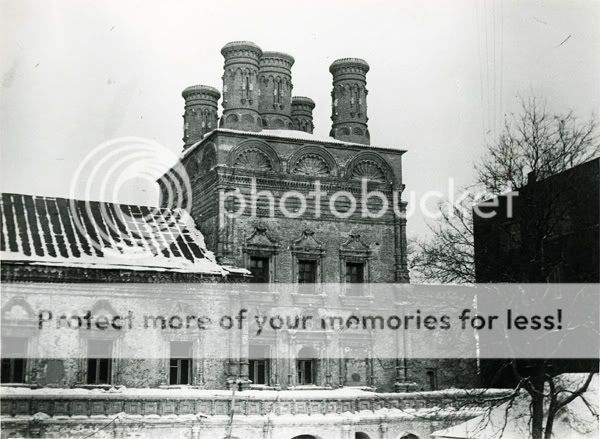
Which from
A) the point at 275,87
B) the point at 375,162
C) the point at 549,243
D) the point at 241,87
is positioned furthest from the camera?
the point at 275,87

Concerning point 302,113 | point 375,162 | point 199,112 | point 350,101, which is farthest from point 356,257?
point 199,112

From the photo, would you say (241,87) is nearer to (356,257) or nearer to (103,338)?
(356,257)

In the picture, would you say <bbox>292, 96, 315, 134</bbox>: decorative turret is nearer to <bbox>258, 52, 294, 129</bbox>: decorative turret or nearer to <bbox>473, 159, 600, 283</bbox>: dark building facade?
<bbox>258, 52, 294, 129</bbox>: decorative turret

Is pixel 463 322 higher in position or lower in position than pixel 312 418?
higher

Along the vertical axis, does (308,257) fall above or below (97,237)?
below

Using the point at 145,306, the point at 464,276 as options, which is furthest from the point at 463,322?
the point at 145,306

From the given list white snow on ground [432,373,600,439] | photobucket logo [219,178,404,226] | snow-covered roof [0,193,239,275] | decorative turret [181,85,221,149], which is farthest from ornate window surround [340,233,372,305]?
decorative turret [181,85,221,149]

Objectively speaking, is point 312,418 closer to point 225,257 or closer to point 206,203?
point 225,257

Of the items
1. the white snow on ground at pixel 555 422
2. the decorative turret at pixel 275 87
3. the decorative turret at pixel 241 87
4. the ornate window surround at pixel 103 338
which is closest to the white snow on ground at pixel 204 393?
the ornate window surround at pixel 103 338
